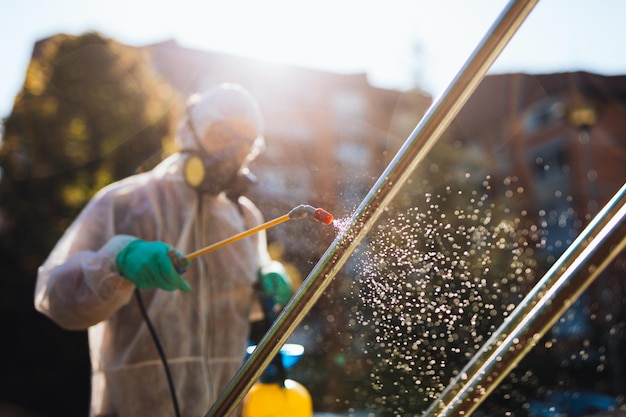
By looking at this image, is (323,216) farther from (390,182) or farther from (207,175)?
(207,175)

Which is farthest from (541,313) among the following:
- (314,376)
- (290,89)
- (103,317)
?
(290,89)

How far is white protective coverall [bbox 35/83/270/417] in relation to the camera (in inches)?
70.6

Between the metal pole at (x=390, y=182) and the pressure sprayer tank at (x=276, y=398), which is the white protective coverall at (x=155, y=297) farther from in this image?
the metal pole at (x=390, y=182)

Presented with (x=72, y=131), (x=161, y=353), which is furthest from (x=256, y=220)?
(x=72, y=131)

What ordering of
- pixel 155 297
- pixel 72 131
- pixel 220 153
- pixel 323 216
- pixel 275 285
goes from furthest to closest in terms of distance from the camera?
pixel 72 131, pixel 275 285, pixel 220 153, pixel 155 297, pixel 323 216

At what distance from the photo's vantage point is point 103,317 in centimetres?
183

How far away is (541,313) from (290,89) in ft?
44.5

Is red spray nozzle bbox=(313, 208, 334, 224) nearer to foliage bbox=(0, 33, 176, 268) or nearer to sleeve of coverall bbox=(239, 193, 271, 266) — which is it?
sleeve of coverall bbox=(239, 193, 271, 266)

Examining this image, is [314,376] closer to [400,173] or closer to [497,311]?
[497,311]

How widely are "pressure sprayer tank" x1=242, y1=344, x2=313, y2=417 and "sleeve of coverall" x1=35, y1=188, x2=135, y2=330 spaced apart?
0.52 meters

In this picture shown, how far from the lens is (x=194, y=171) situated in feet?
6.89

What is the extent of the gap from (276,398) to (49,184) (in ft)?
20.0

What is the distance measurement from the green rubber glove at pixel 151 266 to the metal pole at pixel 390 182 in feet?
2.06

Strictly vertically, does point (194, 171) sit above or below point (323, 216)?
above
